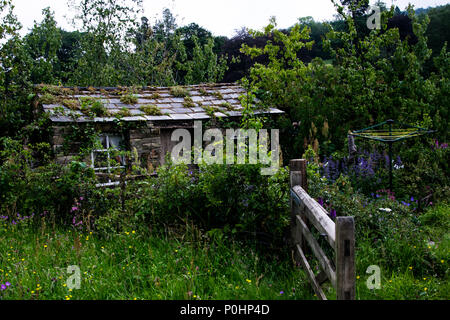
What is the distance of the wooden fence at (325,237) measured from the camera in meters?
2.39

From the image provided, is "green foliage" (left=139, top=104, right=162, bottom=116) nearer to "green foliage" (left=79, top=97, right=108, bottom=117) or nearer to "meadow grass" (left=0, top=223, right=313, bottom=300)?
"green foliage" (left=79, top=97, right=108, bottom=117)

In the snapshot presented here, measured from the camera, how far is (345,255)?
7.88 ft

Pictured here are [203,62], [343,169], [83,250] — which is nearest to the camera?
[83,250]

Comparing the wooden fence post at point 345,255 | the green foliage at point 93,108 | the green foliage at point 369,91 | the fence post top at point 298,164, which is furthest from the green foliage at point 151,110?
the wooden fence post at point 345,255

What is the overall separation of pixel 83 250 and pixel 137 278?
38.3 inches

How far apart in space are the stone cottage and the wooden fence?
494 cm

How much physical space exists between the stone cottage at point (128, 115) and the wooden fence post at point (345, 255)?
21.2 feet

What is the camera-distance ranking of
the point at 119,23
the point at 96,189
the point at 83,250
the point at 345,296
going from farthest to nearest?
1. the point at 119,23
2. the point at 96,189
3. the point at 83,250
4. the point at 345,296

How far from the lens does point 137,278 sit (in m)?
3.76

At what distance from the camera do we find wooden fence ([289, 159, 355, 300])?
239 centimetres

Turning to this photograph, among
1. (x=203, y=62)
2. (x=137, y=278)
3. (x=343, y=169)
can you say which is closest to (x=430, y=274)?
(x=137, y=278)

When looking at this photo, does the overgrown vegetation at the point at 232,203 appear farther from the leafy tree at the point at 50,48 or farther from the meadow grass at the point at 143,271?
the leafy tree at the point at 50,48

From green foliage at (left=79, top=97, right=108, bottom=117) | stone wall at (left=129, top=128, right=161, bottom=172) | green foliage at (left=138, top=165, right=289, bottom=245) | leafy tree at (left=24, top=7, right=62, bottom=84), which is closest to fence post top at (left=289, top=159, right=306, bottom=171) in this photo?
green foliage at (left=138, top=165, right=289, bottom=245)
